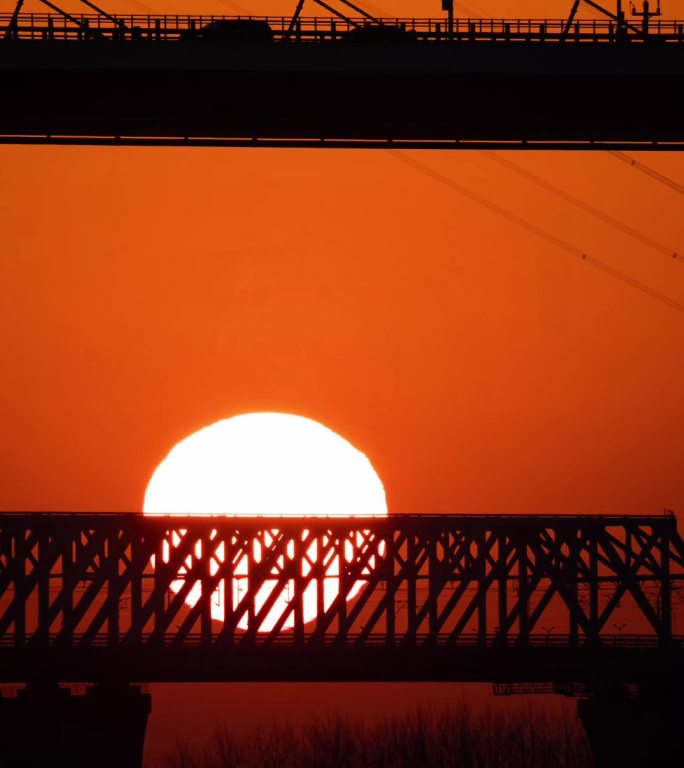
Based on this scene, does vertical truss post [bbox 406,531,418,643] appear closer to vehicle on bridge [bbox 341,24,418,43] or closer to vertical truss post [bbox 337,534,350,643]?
vertical truss post [bbox 337,534,350,643]

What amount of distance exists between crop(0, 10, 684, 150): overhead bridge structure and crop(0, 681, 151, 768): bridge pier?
2173 cm

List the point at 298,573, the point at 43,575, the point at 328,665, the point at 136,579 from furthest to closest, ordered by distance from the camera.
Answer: the point at 298,573 < the point at 43,575 < the point at 136,579 < the point at 328,665

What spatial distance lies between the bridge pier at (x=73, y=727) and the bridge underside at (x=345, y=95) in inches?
856

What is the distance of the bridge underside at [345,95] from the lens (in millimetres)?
126688

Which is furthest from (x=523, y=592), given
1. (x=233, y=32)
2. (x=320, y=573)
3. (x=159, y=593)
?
(x=233, y=32)

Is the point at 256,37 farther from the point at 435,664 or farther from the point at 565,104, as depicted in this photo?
the point at 435,664

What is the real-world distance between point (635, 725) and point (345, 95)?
88.2 feet

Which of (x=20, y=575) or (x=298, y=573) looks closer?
(x=20, y=575)

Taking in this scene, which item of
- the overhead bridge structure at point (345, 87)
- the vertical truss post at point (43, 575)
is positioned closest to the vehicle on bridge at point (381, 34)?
the overhead bridge structure at point (345, 87)

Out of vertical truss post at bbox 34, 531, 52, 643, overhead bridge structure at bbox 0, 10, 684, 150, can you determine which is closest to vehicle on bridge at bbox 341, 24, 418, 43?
overhead bridge structure at bbox 0, 10, 684, 150

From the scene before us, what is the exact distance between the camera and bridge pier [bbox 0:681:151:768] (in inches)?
5084

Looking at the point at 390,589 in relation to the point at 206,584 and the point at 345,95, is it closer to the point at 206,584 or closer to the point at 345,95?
the point at 206,584

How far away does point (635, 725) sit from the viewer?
429 ft

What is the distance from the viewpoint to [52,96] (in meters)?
130
